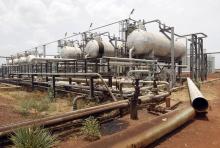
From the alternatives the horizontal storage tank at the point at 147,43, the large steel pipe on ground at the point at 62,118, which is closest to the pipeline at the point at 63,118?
the large steel pipe on ground at the point at 62,118

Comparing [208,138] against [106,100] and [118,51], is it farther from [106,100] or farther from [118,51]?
[118,51]

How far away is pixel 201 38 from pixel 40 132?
18000 millimetres

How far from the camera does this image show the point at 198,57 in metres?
20.5

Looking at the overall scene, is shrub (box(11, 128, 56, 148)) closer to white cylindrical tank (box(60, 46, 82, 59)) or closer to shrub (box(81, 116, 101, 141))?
shrub (box(81, 116, 101, 141))

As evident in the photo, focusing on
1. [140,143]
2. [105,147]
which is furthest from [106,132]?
[105,147]

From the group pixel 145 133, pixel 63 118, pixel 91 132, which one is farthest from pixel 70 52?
pixel 145 133

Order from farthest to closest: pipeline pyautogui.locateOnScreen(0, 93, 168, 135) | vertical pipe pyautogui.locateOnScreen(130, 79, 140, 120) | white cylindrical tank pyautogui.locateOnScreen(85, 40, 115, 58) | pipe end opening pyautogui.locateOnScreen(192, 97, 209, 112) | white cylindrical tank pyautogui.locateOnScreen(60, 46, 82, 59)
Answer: white cylindrical tank pyautogui.locateOnScreen(60, 46, 82, 59) < white cylindrical tank pyautogui.locateOnScreen(85, 40, 115, 58) < pipe end opening pyautogui.locateOnScreen(192, 97, 209, 112) < vertical pipe pyautogui.locateOnScreen(130, 79, 140, 120) < pipeline pyautogui.locateOnScreen(0, 93, 168, 135)

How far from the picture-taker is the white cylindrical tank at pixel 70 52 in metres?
24.8

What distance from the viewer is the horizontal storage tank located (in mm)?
15625


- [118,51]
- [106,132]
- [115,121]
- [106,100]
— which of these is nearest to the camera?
[106,132]

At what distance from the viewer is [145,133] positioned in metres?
4.55

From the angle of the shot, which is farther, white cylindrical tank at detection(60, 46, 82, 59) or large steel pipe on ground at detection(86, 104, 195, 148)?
white cylindrical tank at detection(60, 46, 82, 59)

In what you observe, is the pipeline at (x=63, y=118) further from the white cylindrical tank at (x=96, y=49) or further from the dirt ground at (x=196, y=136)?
the white cylindrical tank at (x=96, y=49)

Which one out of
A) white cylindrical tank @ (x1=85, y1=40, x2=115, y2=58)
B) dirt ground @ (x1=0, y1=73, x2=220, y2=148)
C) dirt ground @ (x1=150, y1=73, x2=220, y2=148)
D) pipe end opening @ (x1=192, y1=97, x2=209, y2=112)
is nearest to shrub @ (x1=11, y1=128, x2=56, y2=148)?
dirt ground @ (x1=0, y1=73, x2=220, y2=148)
